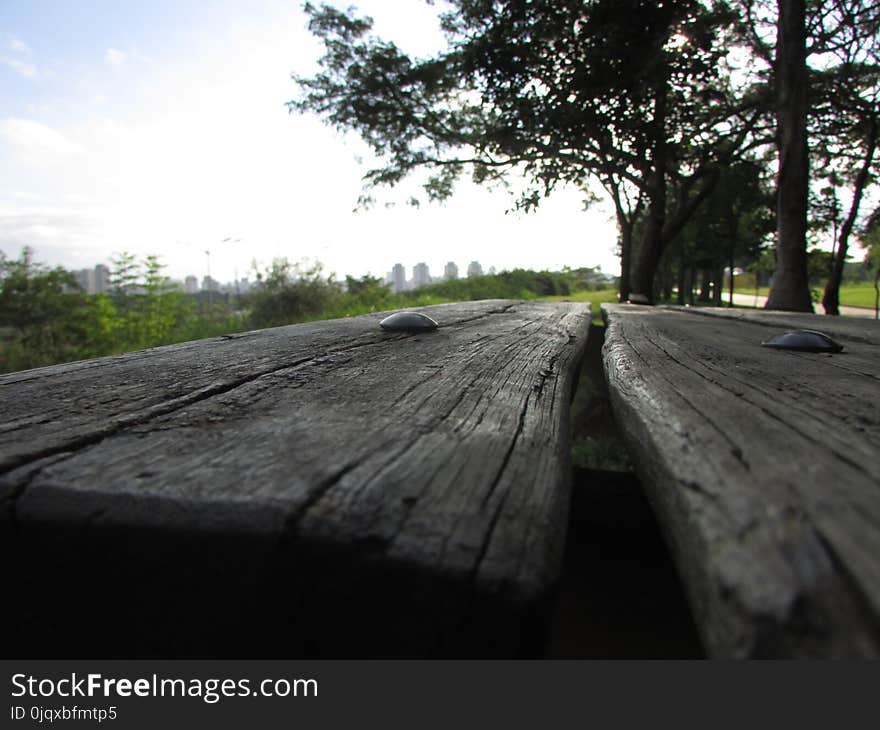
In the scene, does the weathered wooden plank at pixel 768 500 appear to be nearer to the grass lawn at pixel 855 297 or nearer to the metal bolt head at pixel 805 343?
the metal bolt head at pixel 805 343

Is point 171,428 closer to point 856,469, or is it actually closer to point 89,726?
point 89,726

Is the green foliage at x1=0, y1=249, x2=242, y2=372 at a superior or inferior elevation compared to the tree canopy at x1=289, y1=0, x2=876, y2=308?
inferior

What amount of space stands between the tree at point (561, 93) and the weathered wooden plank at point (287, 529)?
8.18m

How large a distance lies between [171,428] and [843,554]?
2.30ft

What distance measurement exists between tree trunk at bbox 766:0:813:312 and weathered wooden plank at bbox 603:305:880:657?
7.16 metres

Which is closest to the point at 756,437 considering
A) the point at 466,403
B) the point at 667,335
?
the point at 466,403

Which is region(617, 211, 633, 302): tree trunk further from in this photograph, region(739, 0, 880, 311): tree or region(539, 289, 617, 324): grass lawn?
region(739, 0, 880, 311): tree

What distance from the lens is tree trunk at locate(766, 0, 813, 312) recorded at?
639cm

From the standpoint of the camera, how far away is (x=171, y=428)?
653 millimetres

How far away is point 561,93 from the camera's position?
8.03 metres

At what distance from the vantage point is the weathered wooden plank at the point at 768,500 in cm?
29

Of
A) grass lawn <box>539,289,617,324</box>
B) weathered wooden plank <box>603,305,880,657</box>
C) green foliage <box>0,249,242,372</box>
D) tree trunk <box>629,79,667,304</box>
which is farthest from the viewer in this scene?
green foliage <box>0,249,242,372</box>

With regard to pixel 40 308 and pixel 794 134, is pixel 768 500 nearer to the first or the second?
pixel 794 134

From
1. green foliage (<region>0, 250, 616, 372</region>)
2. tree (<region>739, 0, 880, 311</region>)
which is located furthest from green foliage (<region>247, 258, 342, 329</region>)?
tree (<region>739, 0, 880, 311</region>)
